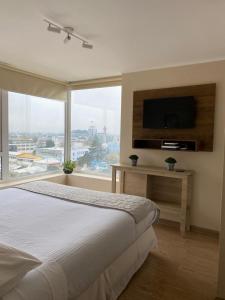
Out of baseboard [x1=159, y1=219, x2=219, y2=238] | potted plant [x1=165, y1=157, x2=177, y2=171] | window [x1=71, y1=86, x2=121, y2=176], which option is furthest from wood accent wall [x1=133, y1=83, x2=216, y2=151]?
baseboard [x1=159, y1=219, x2=219, y2=238]

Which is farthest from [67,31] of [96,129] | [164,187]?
[164,187]

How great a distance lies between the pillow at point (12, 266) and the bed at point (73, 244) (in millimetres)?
38

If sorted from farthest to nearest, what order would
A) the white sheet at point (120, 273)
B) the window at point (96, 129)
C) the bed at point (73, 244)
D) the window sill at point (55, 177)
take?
the window at point (96, 129) → the window sill at point (55, 177) → the white sheet at point (120, 273) → the bed at point (73, 244)

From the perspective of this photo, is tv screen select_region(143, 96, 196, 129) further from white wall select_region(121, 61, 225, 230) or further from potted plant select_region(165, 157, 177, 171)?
potted plant select_region(165, 157, 177, 171)

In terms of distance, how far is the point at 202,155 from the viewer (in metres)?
3.20

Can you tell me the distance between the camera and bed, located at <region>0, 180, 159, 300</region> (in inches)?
48.5

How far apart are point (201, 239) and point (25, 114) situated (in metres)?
3.43

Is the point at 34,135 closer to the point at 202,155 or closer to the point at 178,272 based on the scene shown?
the point at 202,155

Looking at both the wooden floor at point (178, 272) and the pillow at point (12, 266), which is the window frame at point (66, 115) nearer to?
the wooden floor at point (178, 272)

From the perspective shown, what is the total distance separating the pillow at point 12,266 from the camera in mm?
1035

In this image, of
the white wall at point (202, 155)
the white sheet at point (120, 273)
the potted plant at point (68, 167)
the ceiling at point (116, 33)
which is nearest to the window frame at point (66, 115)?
the potted plant at point (68, 167)

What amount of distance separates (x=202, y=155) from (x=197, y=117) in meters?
0.54

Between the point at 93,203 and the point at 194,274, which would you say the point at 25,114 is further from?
the point at 194,274

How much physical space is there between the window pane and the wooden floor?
2.61 m
